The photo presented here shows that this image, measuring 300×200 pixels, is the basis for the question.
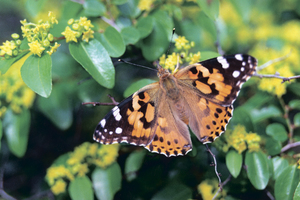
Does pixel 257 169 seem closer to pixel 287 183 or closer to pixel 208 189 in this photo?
pixel 287 183

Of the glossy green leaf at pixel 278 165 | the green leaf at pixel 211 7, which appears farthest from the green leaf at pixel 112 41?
the glossy green leaf at pixel 278 165

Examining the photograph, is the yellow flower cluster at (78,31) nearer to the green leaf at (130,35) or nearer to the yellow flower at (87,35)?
the yellow flower at (87,35)

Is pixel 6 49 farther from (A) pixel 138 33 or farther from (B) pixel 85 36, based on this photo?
(A) pixel 138 33

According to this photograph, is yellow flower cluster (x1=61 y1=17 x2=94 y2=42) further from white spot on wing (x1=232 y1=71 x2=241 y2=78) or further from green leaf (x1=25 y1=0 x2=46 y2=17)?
white spot on wing (x1=232 y1=71 x2=241 y2=78)

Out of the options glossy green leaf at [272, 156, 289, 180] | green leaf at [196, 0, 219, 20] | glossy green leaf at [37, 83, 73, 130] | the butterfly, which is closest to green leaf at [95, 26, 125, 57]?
the butterfly

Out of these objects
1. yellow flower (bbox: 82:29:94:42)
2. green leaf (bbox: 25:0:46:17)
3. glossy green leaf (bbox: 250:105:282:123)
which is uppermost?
green leaf (bbox: 25:0:46:17)
